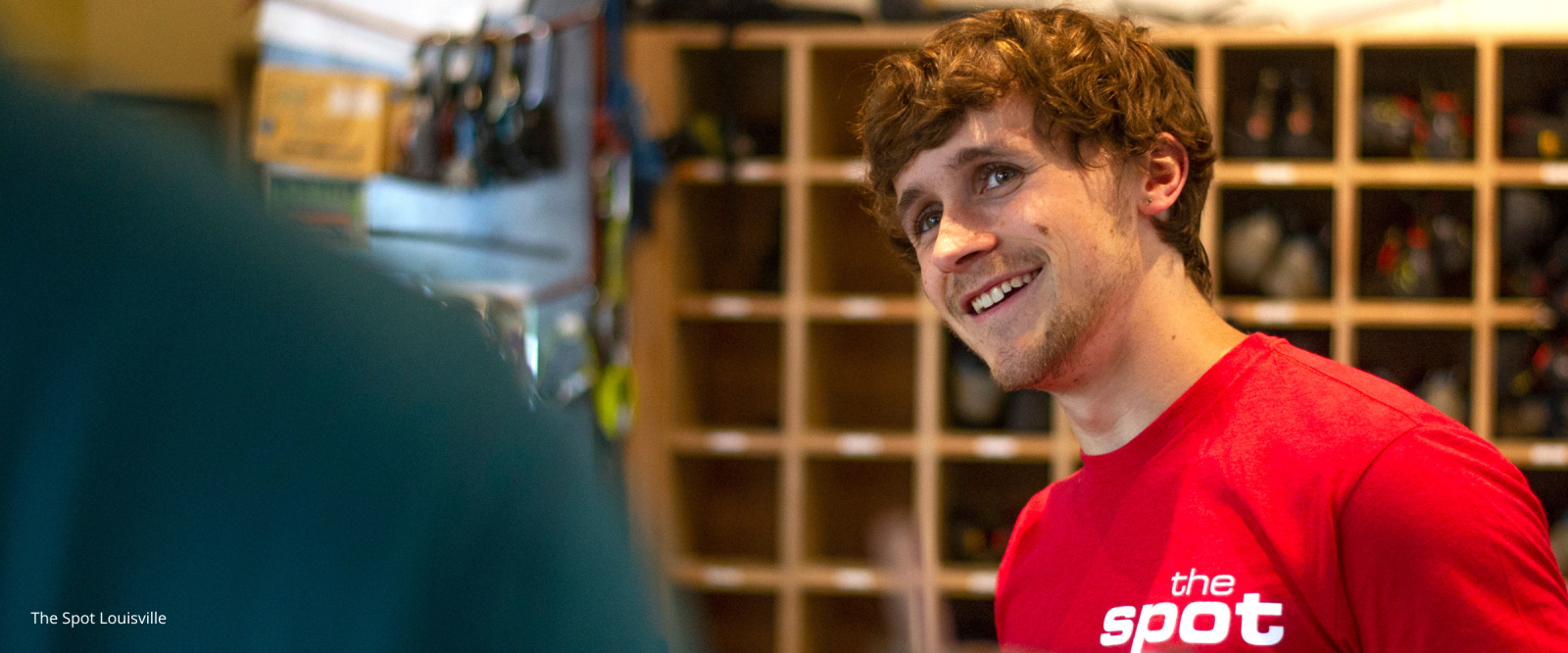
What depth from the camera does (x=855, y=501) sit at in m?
3.65

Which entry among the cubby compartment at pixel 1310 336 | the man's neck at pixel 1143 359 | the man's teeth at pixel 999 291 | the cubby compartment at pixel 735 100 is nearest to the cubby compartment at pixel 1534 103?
the cubby compartment at pixel 1310 336

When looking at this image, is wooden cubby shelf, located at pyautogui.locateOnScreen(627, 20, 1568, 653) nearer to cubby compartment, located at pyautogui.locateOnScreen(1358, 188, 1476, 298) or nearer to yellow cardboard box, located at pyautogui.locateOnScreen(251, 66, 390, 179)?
cubby compartment, located at pyautogui.locateOnScreen(1358, 188, 1476, 298)

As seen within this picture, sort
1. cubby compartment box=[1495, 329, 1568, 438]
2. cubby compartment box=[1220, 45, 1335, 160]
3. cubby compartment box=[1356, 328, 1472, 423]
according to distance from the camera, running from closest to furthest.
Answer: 1. cubby compartment box=[1495, 329, 1568, 438]
2. cubby compartment box=[1220, 45, 1335, 160]
3. cubby compartment box=[1356, 328, 1472, 423]

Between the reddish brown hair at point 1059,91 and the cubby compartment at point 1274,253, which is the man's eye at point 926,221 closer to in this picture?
the reddish brown hair at point 1059,91

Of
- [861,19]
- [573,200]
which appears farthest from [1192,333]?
[573,200]

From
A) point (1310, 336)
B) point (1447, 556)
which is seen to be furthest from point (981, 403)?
point (1447, 556)

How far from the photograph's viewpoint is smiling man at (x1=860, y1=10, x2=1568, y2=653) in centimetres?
92

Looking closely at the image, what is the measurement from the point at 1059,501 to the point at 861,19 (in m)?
2.35

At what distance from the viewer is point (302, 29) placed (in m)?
3.08

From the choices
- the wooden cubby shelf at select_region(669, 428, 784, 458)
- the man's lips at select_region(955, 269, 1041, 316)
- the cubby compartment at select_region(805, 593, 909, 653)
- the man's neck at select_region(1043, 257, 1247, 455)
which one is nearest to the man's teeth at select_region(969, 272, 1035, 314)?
the man's lips at select_region(955, 269, 1041, 316)

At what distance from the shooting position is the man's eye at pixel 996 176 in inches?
49.7

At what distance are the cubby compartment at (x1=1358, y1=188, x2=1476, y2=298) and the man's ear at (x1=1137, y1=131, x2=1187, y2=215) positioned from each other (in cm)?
224

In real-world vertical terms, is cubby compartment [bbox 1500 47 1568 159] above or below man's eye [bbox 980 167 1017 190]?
above

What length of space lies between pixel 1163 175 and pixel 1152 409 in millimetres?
314
